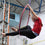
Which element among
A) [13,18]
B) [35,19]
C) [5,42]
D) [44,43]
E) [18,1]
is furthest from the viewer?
[18,1]

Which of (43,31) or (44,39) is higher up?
(43,31)

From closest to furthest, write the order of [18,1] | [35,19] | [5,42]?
[35,19] → [5,42] → [18,1]

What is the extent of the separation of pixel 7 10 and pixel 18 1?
5.00 ft

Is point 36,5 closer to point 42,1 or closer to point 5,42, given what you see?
point 42,1

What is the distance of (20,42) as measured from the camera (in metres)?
5.25

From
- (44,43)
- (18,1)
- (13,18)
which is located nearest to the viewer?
(44,43)

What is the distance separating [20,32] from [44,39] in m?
2.07

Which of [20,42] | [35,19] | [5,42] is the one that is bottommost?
[20,42]

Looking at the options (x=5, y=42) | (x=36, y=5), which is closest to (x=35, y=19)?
(x=5, y=42)

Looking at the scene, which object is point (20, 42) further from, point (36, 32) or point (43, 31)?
point (36, 32)

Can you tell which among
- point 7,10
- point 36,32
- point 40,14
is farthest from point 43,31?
point 36,32

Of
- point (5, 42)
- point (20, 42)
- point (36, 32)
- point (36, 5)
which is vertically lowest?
point (20, 42)

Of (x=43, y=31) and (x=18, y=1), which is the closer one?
(x=43, y=31)

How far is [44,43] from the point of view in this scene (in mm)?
Answer: 4125
